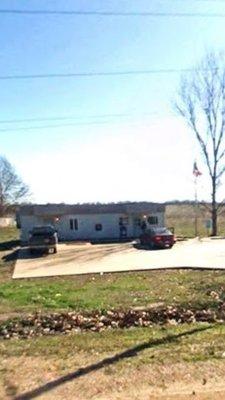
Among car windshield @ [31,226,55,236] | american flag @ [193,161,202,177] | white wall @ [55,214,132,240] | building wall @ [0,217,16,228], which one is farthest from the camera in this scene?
building wall @ [0,217,16,228]

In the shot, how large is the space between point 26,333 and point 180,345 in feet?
10.2

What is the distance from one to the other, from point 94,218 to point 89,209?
3.35 feet

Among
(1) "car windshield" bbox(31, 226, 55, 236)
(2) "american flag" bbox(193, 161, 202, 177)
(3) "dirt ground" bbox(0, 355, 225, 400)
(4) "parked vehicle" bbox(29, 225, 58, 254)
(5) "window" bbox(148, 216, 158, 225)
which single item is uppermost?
(2) "american flag" bbox(193, 161, 202, 177)

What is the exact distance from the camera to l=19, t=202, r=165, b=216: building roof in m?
49.2

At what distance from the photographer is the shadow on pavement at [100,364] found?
21.7 feet

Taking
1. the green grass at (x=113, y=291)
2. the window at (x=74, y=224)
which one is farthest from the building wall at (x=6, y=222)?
the green grass at (x=113, y=291)

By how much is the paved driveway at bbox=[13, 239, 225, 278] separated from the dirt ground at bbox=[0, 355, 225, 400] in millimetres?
17525

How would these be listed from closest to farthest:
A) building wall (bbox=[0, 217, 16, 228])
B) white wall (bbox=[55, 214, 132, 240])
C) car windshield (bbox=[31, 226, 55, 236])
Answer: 1. car windshield (bbox=[31, 226, 55, 236])
2. white wall (bbox=[55, 214, 132, 240])
3. building wall (bbox=[0, 217, 16, 228])

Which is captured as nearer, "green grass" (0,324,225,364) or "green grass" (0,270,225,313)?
"green grass" (0,324,225,364)

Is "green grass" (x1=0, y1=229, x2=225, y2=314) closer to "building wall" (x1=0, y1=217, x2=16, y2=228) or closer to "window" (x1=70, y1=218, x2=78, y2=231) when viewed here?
"window" (x1=70, y1=218, x2=78, y2=231)

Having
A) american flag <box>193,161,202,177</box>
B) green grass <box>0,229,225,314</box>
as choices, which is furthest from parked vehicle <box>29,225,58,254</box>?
american flag <box>193,161,202,177</box>

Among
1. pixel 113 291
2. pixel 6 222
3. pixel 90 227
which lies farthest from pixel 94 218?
pixel 6 222

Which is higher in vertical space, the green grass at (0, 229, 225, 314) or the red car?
the red car

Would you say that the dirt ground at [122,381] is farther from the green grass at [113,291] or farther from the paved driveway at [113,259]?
the paved driveway at [113,259]
